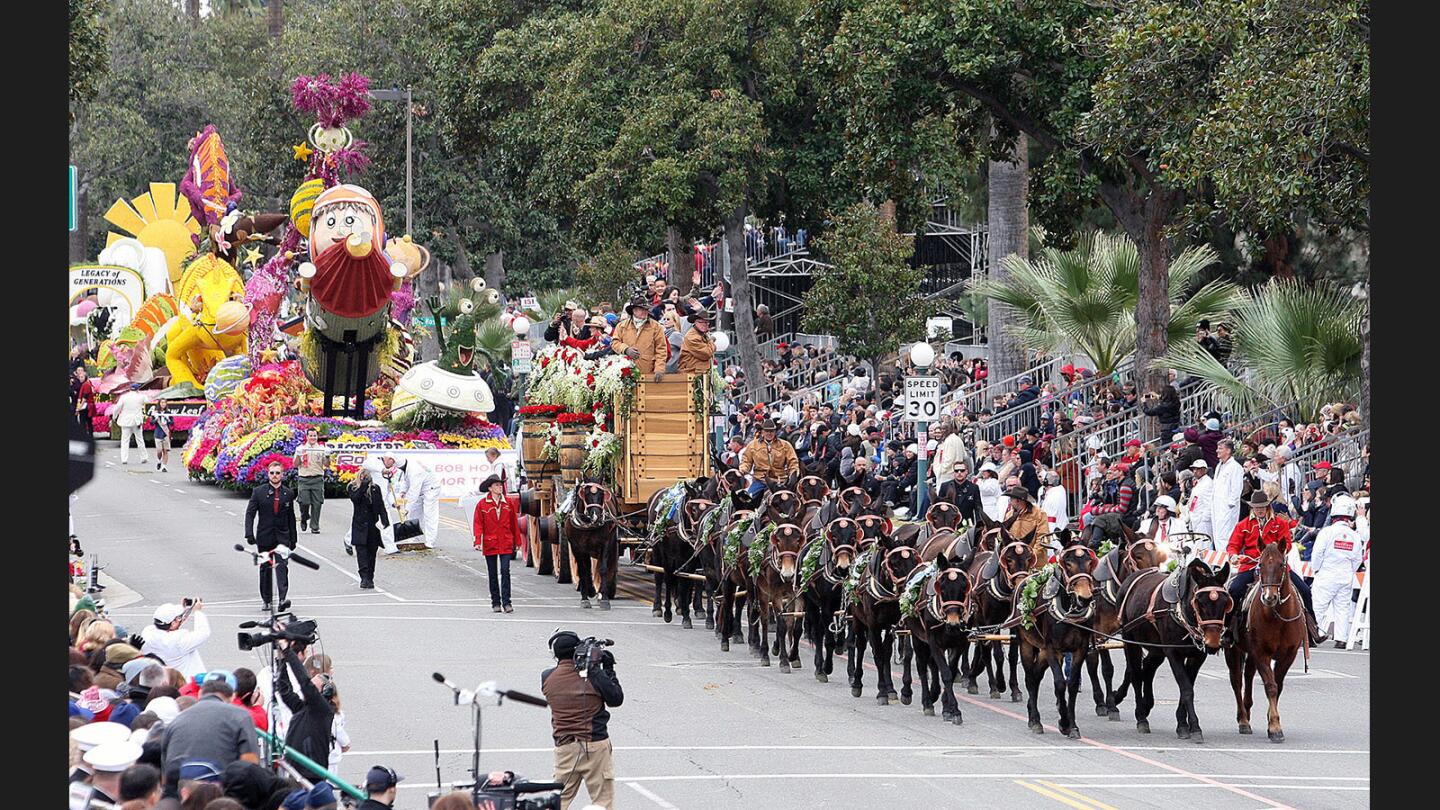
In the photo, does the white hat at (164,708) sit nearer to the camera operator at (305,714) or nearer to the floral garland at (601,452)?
the camera operator at (305,714)

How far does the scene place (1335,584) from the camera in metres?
21.2

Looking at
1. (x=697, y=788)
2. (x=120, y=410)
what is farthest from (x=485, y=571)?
(x=120, y=410)

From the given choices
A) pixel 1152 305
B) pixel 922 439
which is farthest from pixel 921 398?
pixel 1152 305

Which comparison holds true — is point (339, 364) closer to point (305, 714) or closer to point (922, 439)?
point (922, 439)

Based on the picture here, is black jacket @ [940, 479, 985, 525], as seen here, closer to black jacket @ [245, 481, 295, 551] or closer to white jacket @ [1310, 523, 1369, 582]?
white jacket @ [1310, 523, 1369, 582]

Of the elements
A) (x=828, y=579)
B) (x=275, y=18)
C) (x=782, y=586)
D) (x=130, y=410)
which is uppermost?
(x=275, y=18)

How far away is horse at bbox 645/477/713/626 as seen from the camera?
75.2 feet

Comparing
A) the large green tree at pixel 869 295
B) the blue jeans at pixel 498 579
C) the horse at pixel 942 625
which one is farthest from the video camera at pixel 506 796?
the large green tree at pixel 869 295

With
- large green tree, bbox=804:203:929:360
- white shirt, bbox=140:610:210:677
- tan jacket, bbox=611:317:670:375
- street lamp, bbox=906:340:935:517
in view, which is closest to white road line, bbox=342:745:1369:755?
white shirt, bbox=140:610:210:677

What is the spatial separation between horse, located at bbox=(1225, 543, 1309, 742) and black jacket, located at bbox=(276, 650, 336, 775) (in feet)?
26.5

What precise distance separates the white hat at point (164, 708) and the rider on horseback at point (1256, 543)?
9.12 metres

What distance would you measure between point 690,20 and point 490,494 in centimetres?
1780

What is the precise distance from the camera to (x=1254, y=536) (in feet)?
66.2

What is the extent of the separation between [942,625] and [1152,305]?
44.0 feet
